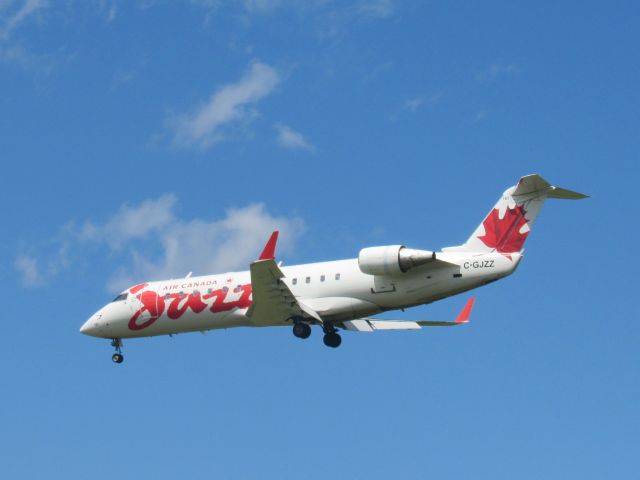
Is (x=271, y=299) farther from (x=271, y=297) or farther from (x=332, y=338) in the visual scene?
(x=332, y=338)

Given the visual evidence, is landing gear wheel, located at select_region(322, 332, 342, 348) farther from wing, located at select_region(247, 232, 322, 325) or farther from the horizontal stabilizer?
the horizontal stabilizer

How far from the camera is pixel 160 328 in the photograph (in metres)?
41.9

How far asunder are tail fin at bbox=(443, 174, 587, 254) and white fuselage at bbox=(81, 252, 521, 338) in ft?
2.30

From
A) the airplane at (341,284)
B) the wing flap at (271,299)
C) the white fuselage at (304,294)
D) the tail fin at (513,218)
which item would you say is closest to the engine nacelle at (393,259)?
the airplane at (341,284)

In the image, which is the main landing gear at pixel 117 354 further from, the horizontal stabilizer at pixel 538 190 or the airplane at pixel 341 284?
the horizontal stabilizer at pixel 538 190

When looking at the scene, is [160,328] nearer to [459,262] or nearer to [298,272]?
[298,272]

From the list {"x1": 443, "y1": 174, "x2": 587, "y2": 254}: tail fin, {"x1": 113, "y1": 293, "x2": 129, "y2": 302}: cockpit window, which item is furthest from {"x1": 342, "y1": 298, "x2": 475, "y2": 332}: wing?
{"x1": 113, "y1": 293, "x2": 129, "y2": 302}: cockpit window

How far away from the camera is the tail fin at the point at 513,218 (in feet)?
120

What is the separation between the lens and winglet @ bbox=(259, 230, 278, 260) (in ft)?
118

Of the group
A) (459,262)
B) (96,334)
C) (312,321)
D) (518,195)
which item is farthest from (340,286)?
(96,334)

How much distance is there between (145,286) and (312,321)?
7.71m

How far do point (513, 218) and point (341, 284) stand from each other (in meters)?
6.24

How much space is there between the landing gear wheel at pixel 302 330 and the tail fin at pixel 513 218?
592 centimetres

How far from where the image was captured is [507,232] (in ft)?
122
